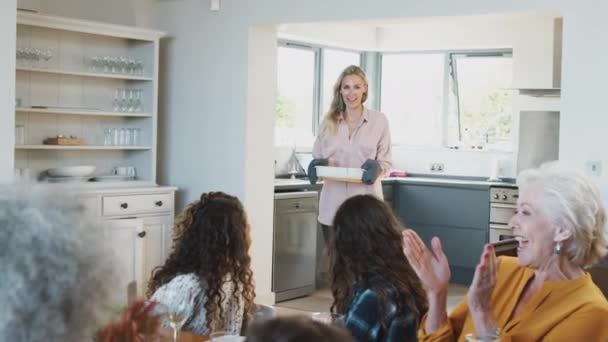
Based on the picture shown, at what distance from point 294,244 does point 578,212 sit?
4402 millimetres

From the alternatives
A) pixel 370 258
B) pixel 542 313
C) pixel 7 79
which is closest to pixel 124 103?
pixel 7 79

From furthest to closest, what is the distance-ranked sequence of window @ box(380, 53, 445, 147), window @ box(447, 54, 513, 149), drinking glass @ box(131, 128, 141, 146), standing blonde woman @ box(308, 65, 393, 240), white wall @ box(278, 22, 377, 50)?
window @ box(380, 53, 445, 147)
window @ box(447, 54, 513, 149)
white wall @ box(278, 22, 377, 50)
drinking glass @ box(131, 128, 141, 146)
standing blonde woman @ box(308, 65, 393, 240)

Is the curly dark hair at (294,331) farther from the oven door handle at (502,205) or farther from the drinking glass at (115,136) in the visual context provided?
the oven door handle at (502,205)

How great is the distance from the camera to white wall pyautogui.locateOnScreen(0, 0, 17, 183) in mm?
4902

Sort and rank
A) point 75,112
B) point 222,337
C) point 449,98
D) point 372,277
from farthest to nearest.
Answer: point 449,98
point 75,112
point 372,277
point 222,337

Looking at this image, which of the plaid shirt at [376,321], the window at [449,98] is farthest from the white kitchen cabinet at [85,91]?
the plaid shirt at [376,321]

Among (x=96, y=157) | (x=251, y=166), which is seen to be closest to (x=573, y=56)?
(x=251, y=166)

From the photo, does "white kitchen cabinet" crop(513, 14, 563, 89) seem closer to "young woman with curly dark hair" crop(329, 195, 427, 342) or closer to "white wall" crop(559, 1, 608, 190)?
"white wall" crop(559, 1, 608, 190)

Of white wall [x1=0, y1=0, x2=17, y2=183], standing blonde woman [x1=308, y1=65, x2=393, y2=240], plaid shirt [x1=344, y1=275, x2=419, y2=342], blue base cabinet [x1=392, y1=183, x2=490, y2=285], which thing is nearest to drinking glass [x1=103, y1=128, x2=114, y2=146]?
white wall [x1=0, y1=0, x2=17, y2=183]

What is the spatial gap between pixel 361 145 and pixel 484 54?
3404 mm

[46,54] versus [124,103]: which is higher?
[46,54]

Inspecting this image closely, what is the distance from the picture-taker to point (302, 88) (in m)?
8.12

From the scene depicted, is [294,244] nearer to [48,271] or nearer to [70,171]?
[70,171]

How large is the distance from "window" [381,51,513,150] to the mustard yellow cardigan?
5711mm
